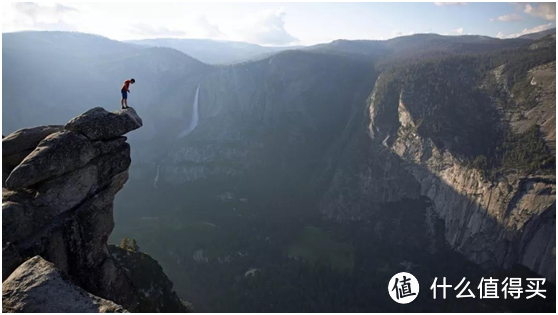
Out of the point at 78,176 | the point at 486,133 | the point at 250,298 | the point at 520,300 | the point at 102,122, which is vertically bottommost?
the point at 250,298

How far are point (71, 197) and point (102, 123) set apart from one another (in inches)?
226

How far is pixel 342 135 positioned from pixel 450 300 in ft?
347

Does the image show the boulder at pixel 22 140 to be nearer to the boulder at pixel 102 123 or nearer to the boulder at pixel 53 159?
the boulder at pixel 102 123

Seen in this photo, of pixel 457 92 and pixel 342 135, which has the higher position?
pixel 457 92

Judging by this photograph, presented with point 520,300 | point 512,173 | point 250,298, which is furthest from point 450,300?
point 250,298

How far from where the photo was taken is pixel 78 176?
25.8 m

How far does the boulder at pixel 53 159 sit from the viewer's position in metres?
22.4

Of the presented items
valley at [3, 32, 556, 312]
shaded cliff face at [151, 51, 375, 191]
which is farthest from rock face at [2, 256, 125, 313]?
shaded cliff face at [151, 51, 375, 191]

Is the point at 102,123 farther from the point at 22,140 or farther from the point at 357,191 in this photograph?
the point at 357,191

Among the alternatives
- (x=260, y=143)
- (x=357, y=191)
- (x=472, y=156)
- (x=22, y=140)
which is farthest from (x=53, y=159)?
(x=260, y=143)

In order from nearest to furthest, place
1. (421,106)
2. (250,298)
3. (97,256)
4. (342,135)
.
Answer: (97,256) → (250,298) → (421,106) → (342,135)

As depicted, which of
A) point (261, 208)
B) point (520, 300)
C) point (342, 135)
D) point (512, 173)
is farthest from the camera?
point (342, 135)

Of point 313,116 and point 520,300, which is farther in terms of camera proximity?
point 313,116

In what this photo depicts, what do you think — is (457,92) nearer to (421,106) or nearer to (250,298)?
(421,106)
